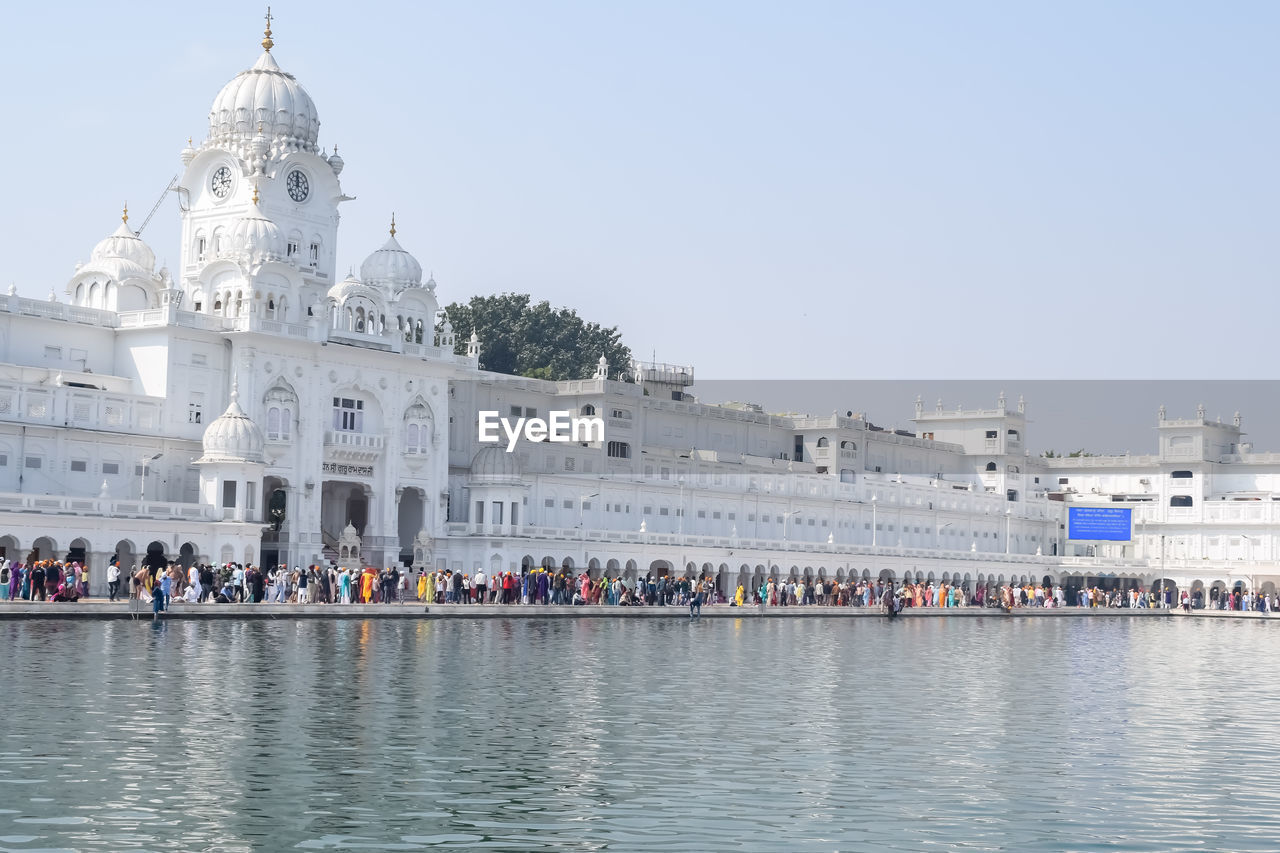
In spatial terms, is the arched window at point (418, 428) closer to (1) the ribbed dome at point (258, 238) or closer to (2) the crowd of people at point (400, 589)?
(2) the crowd of people at point (400, 589)

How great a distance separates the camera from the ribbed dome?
6775cm

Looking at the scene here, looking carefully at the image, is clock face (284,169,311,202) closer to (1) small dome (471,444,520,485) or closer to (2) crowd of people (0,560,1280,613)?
(1) small dome (471,444,520,485)

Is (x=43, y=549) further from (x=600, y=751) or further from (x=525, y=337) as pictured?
(x=525, y=337)

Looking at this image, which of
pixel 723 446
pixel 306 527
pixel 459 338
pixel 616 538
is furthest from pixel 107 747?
pixel 459 338

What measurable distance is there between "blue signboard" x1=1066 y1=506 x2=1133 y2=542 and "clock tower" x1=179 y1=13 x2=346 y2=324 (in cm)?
4568

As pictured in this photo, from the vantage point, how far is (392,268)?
3017 inches

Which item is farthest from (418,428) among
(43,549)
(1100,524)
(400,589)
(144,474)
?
(1100,524)

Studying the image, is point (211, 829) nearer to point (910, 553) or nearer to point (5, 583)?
point (5, 583)

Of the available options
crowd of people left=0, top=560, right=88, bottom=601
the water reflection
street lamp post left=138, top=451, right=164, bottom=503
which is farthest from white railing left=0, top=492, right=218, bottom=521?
the water reflection

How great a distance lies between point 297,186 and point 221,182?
10.1ft

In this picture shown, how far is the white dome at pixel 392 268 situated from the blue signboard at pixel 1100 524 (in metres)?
41.2

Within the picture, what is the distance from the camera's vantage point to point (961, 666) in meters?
35.8

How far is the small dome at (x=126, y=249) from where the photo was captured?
228 feet

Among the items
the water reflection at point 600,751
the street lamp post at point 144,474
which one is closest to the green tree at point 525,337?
the street lamp post at point 144,474
